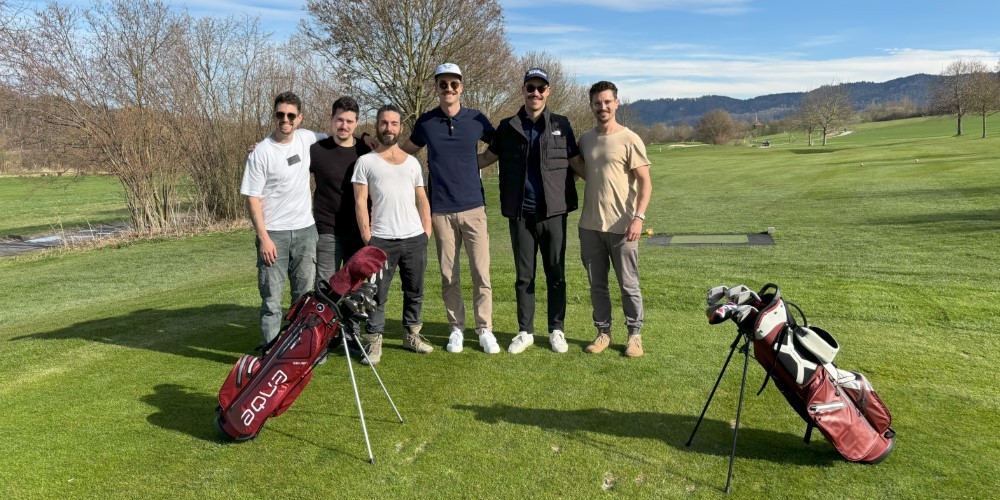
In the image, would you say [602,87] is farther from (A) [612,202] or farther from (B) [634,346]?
(B) [634,346]

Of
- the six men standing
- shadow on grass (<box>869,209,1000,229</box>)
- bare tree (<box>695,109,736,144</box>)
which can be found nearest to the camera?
the six men standing

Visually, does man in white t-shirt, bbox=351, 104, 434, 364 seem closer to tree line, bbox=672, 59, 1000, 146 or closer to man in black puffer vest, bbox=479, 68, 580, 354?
man in black puffer vest, bbox=479, 68, 580, 354

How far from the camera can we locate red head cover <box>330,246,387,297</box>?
3.73 m

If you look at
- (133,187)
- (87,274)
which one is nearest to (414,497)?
(87,274)

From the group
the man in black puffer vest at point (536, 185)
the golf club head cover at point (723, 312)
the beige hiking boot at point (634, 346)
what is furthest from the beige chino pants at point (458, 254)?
the golf club head cover at point (723, 312)

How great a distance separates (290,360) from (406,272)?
1.79 metres

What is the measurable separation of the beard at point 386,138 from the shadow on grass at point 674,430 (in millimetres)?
2156

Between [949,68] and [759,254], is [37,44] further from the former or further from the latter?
[949,68]

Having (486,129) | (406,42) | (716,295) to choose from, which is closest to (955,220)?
(486,129)

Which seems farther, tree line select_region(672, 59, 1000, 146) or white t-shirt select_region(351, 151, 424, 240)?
tree line select_region(672, 59, 1000, 146)

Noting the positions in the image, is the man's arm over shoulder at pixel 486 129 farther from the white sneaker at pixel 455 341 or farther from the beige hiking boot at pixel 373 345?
the beige hiking boot at pixel 373 345

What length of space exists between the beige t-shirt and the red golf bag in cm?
211

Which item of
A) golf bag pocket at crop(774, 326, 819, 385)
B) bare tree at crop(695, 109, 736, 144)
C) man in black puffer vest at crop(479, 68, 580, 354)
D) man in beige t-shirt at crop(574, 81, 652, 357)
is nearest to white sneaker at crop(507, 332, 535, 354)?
man in black puffer vest at crop(479, 68, 580, 354)

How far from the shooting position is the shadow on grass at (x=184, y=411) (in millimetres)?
3699
